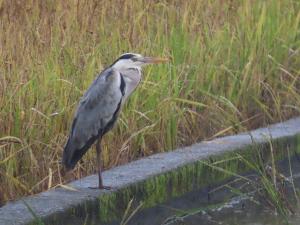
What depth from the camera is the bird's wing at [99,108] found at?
533 cm

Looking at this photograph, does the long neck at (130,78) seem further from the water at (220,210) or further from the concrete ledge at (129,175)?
the water at (220,210)

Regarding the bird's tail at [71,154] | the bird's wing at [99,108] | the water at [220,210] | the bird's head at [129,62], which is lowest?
the water at [220,210]

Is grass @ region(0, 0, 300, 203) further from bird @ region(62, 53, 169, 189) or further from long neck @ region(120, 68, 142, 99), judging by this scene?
long neck @ region(120, 68, 142, 99)

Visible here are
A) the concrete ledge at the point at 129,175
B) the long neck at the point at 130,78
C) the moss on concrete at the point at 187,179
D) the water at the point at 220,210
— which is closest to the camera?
the concrete ledge at the point at 129,175

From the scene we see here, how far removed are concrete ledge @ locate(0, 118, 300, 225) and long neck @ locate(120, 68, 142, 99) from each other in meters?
0.37

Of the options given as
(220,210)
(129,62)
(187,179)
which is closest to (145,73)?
(129,62)

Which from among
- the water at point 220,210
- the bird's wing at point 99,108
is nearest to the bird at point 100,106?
the bird's wing at point 99,108

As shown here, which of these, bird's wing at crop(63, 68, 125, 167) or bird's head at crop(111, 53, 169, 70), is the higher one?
bird's head at crop(111, 53, 169, 70)

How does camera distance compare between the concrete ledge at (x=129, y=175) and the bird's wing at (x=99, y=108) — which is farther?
the bird's wing at (x=99, y=108)

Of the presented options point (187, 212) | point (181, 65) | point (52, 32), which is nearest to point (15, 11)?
point (52, 32)

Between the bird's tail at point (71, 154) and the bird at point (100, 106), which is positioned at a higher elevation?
the bird at point (100, 106)

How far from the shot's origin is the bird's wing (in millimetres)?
5328

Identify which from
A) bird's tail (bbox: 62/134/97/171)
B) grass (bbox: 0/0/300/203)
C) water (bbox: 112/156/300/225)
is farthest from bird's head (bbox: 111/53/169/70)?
water (bbox: 112/156/300/225)

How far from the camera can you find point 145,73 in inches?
259
